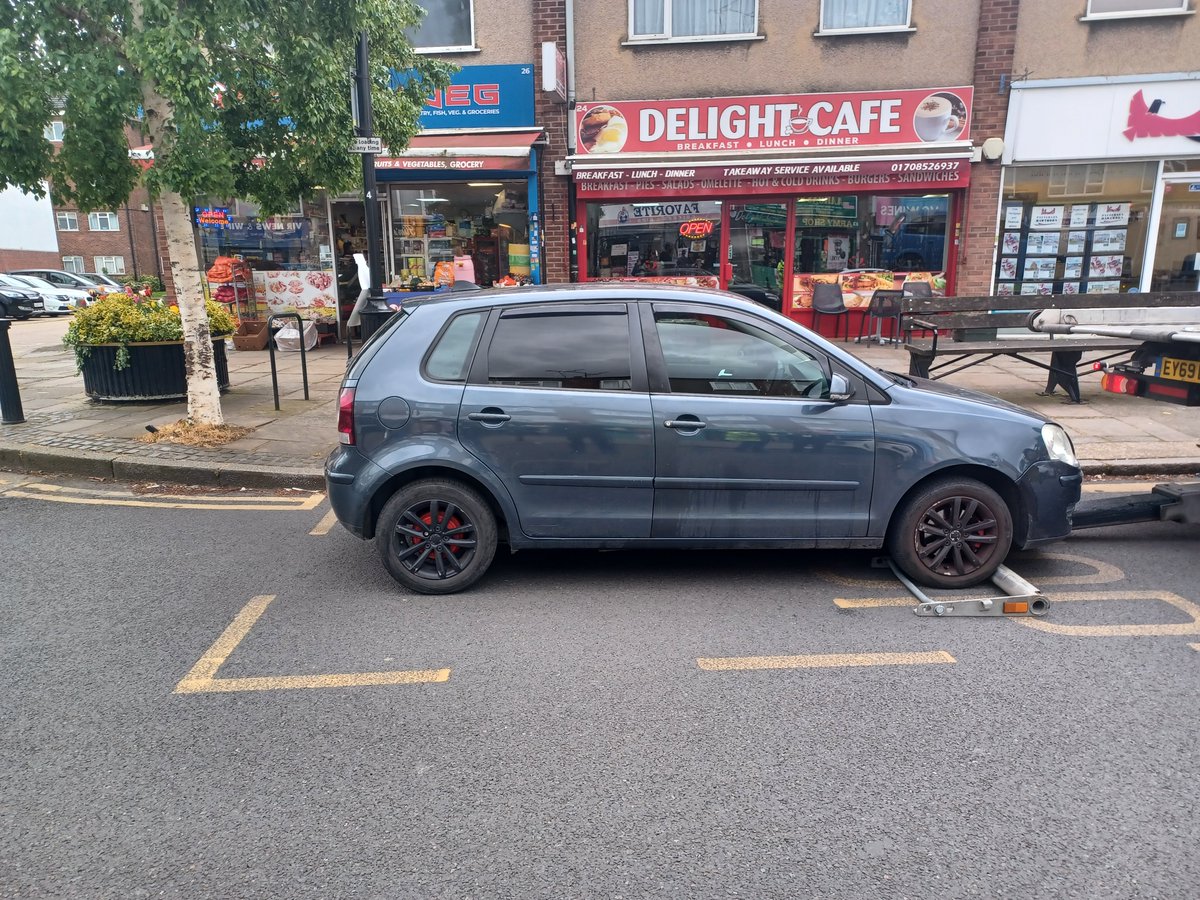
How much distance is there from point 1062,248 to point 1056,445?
10312 mm

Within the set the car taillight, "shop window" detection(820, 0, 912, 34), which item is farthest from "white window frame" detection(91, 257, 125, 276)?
the car taillight

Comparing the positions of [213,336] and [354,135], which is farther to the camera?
[213,336]

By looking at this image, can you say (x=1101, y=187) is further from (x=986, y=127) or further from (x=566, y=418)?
(x=566, y=418)

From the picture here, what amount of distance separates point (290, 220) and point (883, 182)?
9.89 meters

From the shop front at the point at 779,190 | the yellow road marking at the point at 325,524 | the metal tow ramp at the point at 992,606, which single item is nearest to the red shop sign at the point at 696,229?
the shop front at the point at 779,190

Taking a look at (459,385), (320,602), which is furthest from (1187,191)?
(320,602)

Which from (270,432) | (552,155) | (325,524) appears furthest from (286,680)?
(552,155)

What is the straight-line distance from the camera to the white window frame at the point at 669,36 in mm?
12727

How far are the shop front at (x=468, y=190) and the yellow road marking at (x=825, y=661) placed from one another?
10333 millimetres

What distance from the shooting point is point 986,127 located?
12523 millimetres

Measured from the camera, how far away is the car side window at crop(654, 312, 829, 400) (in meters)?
4.63

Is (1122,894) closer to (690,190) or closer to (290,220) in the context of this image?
(690,190)

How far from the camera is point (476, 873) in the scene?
2.57 meters

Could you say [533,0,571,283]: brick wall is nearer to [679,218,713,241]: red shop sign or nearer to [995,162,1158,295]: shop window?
[679,218,713,241]: red shop sign
